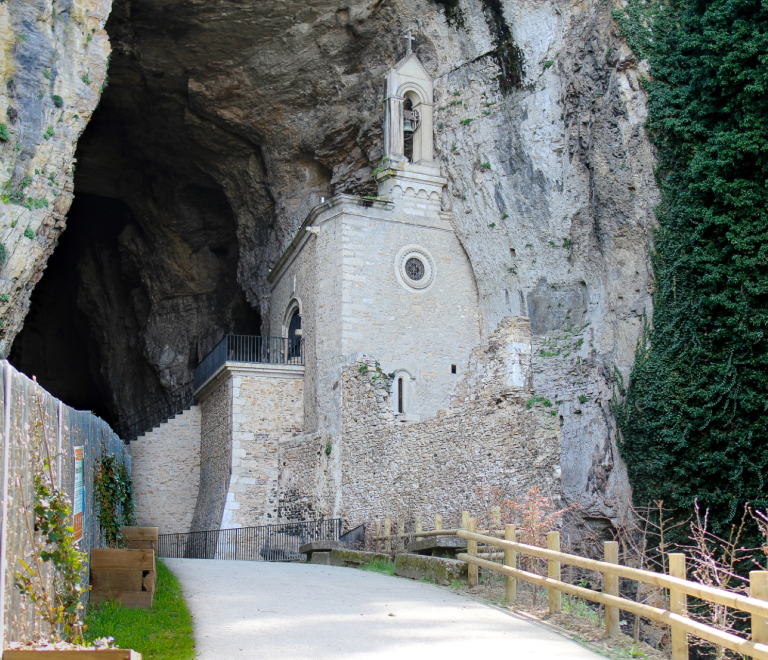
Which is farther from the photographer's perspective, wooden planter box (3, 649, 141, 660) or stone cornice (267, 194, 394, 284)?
stone cornice (267, 194, 394, 284)

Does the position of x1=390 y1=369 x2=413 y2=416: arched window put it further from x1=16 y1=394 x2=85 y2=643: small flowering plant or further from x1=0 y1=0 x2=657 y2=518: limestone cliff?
x1=16 y1=394 x2=85 y2=643: small flowering plant

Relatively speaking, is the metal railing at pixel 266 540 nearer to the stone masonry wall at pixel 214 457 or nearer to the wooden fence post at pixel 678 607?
the stone masonry wall at pixel 214 457

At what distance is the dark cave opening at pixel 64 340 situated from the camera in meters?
39.3

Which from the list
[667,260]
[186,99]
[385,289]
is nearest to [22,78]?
[186,99]

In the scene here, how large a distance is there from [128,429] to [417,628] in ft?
94.5

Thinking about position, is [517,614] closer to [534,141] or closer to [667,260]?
[667,260]

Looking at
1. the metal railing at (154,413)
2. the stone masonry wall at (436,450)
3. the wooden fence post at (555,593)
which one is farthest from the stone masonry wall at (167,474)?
the wooden fence post at (555,593)

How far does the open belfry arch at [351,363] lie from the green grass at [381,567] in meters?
4.22

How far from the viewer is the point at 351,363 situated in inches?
897

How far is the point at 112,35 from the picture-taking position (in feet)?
83.5

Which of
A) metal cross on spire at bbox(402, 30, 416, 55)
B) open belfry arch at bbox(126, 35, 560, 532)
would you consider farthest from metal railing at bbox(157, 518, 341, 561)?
metal cross on spire at bbox(402, 30, 416, 55)

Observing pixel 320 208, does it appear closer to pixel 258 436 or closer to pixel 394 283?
pixel 394 283

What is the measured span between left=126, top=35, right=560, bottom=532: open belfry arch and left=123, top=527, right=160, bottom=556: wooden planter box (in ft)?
25.7

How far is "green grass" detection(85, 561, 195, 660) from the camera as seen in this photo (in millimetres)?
7177
